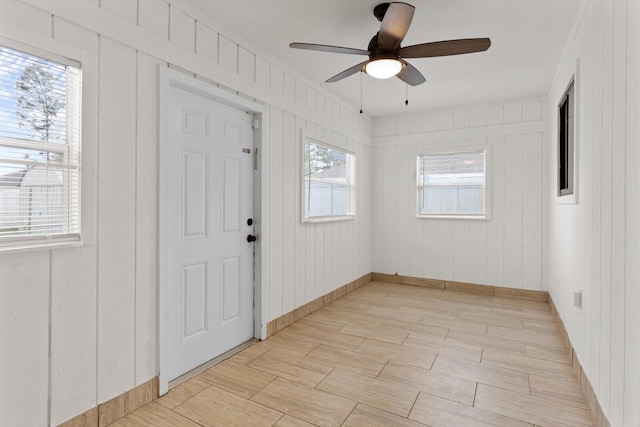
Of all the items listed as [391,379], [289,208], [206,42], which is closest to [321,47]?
[206,42]

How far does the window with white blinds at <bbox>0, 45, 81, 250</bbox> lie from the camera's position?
5.02 ft

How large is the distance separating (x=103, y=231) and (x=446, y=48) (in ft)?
7.89

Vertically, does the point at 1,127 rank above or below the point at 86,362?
above

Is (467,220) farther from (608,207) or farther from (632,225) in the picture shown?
(632,225)

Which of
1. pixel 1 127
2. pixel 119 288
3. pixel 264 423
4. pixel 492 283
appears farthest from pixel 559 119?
pixel 1 127

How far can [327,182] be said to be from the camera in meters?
4.27

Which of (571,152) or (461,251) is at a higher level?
(571,152)

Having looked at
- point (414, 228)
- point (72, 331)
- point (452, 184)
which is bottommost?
point (72, 331)

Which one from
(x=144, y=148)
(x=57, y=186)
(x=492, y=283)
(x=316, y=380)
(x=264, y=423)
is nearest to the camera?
(x=57, y=186)

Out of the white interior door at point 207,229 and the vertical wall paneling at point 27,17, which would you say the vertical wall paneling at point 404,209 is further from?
the vertical wall paneling at point 27,17

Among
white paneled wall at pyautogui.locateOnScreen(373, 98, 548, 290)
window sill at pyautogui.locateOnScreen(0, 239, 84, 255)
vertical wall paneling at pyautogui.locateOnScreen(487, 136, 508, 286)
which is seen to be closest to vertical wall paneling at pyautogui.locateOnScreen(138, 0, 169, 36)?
window sill at pyautogui.locateOnScreen(0, 239, 84, 255)

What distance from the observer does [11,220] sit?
1547 millimetres

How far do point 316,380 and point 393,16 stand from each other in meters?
2.43

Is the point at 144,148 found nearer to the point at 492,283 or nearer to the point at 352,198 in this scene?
the point at 352,198
